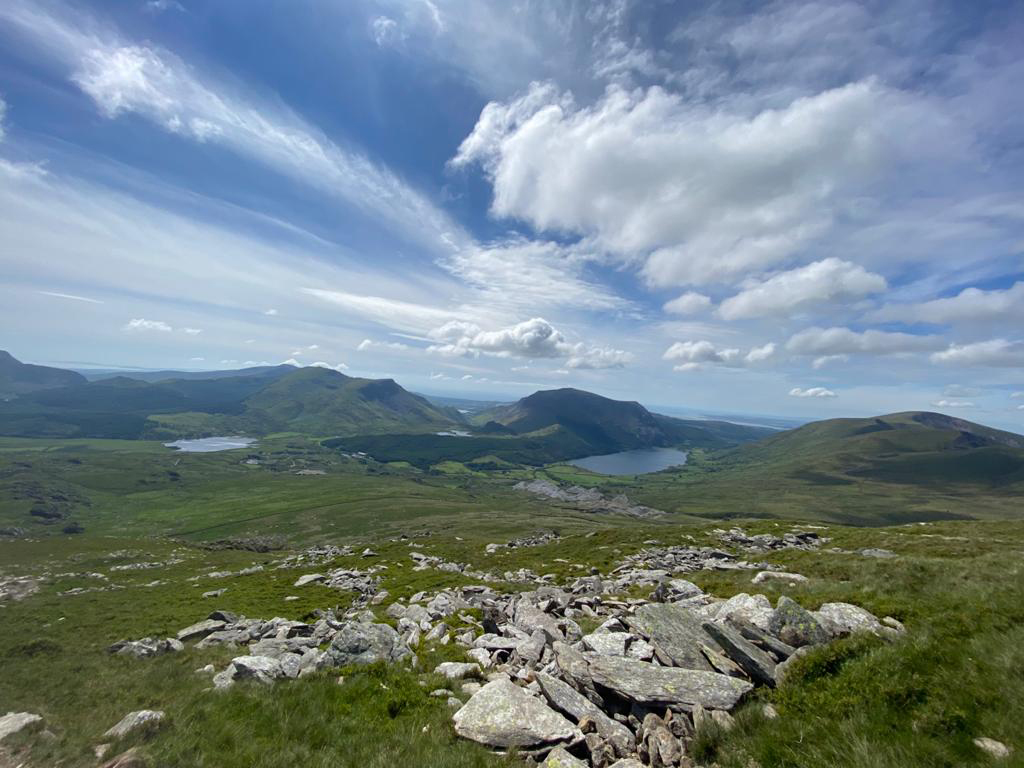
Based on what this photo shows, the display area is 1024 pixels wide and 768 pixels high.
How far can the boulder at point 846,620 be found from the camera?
1279 cm

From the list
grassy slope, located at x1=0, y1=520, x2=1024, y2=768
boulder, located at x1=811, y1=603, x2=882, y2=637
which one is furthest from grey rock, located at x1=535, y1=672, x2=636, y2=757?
boulder, located at x1=811, y1=603, x2=882, y2=637

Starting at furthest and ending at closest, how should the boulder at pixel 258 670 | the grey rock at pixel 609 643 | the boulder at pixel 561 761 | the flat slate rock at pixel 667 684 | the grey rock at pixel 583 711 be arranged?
the boulder at pixel 258 670
the grey rock at pixel 609 643
the flat slate rock at pixel 667 684
the grey rock at pixel 583 711
the boulder at pixel 561 761

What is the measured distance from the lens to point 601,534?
259 ft

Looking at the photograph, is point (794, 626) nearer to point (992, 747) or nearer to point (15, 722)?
point (992, 747)

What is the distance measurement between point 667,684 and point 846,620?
22.9ft

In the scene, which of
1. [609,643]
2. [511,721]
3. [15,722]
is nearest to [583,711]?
[511,721]

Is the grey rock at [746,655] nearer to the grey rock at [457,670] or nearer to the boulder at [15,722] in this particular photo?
the grey rock at [457,670]

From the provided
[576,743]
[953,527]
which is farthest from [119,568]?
[953,527]

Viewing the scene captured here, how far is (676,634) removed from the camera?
1380 centimetres

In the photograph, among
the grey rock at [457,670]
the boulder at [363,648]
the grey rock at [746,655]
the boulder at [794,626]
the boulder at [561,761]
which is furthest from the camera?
the boulder at [363,648]

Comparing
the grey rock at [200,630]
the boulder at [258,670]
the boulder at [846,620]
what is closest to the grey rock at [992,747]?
the boulder at [846,620]

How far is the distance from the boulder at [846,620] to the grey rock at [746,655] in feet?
9.52

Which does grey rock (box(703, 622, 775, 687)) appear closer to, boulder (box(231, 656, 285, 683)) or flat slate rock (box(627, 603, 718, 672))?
flat slate rock (box(627, 603, 718, 672))

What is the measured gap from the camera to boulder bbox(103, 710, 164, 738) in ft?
37.1
